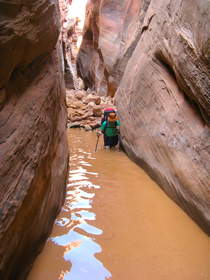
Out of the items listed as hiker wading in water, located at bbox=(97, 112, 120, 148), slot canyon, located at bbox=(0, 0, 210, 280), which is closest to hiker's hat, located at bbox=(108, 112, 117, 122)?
hiker wading in water, located at bbox=(97, 112, 120, 148)

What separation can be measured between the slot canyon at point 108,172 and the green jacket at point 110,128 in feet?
4.93

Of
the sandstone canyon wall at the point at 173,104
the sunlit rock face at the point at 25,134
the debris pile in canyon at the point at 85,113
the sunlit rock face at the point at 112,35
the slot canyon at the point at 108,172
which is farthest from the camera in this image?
the sunlit rock face at the point at 112,35

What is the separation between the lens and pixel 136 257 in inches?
107

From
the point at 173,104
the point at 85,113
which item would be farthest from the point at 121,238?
the point at 85,113

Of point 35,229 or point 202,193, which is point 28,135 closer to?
point 35,229

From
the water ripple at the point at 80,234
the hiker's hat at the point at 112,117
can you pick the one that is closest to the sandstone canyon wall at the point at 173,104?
the hiker's hat at the point at 112,117

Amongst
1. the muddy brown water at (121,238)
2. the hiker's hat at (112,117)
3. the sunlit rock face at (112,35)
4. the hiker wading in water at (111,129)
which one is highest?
the sunlit rock face at (112,35)

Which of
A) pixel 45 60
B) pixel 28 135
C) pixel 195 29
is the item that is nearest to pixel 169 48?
pixel 195 29

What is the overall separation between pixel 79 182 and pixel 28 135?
7.73ft

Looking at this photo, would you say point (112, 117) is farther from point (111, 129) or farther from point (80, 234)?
point (80, 234)

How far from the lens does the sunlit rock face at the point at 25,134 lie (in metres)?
2.01

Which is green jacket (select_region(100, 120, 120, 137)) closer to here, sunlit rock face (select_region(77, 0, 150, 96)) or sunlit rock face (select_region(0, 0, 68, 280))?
sunlit rock face (select_region(77, 0, 150, 96))

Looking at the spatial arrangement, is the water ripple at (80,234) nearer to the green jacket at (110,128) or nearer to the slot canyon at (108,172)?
the slot canyon at (108,172)

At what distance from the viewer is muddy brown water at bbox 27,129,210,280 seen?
98.1 inches
